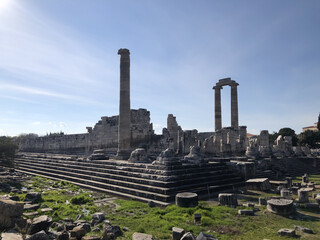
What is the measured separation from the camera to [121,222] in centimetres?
589

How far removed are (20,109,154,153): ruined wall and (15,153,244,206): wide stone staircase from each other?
22.6 feet

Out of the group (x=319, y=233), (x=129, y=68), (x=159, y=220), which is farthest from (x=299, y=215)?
(x=129, y=68)

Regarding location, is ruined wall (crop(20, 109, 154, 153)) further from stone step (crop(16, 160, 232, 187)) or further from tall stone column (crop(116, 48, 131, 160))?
stone step (crop(16, 160, 232, 187))

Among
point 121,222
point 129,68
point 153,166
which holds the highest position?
point 129,68

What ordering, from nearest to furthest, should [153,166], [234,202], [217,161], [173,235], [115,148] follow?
[173,235] → [234,202] → [153,166] → [217,161] → [115,148]

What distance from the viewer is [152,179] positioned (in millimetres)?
9312

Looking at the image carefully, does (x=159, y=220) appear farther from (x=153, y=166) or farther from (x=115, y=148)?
(x=115, y=148)

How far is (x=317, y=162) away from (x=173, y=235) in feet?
62.7

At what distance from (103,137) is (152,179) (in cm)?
1456

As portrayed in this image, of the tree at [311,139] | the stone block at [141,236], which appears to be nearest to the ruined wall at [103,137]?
the stone block at [141,236]

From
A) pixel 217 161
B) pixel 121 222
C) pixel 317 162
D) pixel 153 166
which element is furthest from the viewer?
pixel 317 162

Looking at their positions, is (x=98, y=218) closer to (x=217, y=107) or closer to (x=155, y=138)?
(x=155, y=138)

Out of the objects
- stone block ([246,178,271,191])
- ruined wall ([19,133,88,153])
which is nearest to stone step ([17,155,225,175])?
stone block ([246,178,271,191])

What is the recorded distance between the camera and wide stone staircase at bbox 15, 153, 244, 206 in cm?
858
